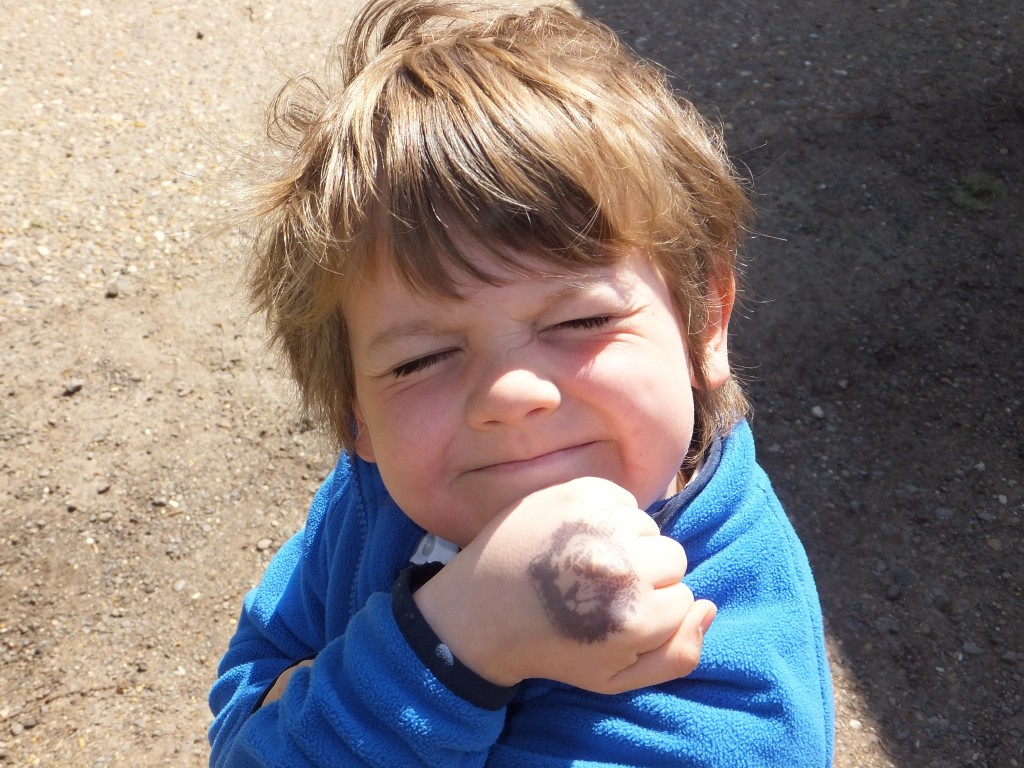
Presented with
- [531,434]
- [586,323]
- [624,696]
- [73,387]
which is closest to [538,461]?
[531,434]

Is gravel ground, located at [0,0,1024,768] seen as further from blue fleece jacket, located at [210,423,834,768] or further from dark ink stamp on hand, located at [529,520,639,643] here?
dark ink stamp on hand, located at [529,520,639,643]

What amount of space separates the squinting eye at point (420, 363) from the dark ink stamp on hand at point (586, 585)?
31 centimetres

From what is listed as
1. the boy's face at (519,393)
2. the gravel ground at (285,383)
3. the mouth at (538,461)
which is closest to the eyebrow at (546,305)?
the boy's face at (519,393)

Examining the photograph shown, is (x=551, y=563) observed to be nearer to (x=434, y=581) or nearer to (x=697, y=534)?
(x=434, y=581)

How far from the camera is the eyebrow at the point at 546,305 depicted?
4.03 feet

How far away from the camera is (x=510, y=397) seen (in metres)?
1.17

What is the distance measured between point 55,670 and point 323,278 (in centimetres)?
184

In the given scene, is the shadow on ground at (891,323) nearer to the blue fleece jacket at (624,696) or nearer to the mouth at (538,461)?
the blue fleece jacket at (624,696)

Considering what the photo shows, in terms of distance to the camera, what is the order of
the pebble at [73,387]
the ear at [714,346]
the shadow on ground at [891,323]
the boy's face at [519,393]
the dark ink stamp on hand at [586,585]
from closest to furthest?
the dark ink stamp on hand at [586,585] < the boy's face at [519,393] < the ear at [714,346] < the shadow on ground at [891,323] < the pebble at [73,387]

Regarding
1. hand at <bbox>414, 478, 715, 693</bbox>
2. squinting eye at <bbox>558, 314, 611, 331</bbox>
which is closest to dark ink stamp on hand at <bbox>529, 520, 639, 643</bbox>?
hand at <bbox>414, 478, 715, 693</bbox>

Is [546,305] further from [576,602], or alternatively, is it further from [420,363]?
[576,602]

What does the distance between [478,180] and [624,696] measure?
72cm

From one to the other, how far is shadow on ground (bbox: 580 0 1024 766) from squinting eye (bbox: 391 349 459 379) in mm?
1751

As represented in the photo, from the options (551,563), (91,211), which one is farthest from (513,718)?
(91,211)
